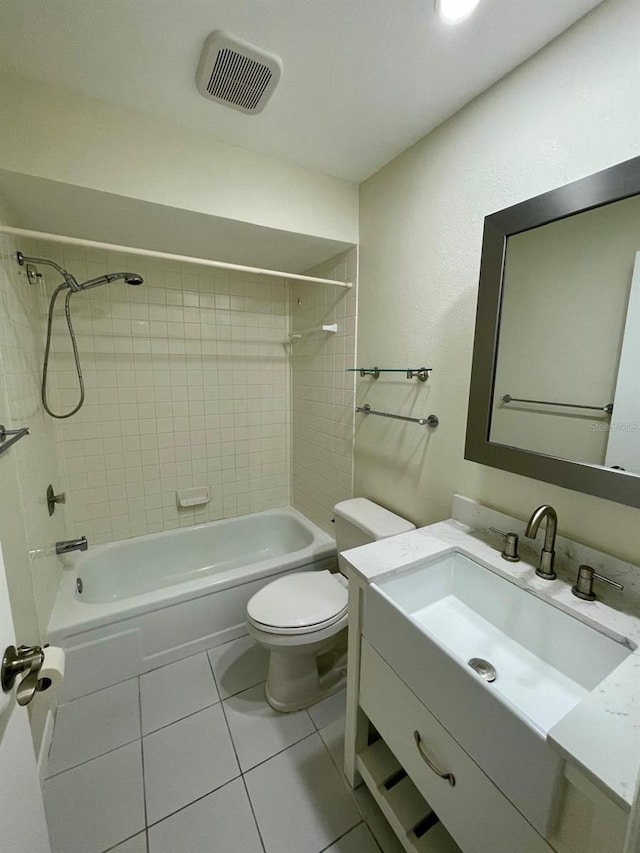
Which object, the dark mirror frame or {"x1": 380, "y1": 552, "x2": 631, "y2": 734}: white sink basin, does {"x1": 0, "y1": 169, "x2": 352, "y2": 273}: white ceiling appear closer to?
the dark mirror frame

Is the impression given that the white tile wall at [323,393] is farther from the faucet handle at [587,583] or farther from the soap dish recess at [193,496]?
the faucet handle at [587,583]

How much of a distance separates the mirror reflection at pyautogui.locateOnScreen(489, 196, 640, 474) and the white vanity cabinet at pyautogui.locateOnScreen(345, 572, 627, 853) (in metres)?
0.70

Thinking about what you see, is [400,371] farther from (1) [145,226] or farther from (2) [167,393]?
Answer: (2) [167,393]

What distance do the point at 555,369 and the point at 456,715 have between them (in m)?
0.94

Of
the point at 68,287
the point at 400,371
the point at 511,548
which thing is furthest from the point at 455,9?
the point at 68,287

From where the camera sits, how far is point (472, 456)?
1.19 m

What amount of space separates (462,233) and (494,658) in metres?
1.36

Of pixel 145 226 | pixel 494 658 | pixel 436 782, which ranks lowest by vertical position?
pixel 436 782

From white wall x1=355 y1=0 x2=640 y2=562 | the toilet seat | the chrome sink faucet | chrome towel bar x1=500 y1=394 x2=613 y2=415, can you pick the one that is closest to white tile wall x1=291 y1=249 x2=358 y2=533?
white wall x1=355 y1=0 x2=640 y2=562

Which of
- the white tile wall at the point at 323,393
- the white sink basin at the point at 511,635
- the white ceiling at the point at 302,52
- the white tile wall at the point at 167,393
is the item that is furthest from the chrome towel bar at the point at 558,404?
the white tile wall at the point at 167,393

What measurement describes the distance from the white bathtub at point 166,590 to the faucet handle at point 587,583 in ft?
4.39

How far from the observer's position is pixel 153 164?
4.29 ft

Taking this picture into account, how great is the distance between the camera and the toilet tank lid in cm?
148

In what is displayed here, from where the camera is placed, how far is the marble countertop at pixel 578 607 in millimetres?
498
